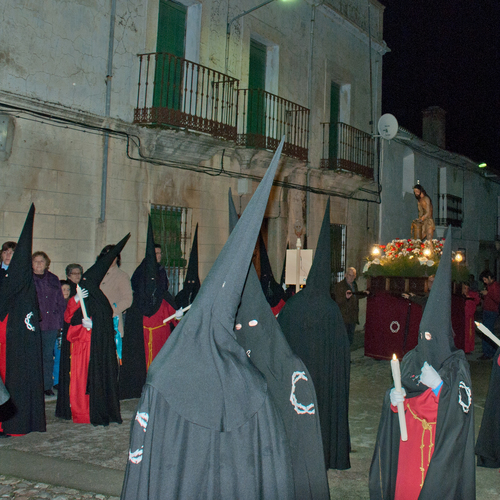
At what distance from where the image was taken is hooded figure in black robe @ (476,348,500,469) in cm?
520

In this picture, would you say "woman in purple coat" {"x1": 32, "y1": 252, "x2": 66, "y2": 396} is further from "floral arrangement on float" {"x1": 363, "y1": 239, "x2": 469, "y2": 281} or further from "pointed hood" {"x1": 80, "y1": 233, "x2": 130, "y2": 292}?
"floral arrangement on float" {"x1": 363, "y1": 239, "x2": 469, "y2": 281}

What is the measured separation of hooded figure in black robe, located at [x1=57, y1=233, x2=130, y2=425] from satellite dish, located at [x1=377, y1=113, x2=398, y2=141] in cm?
1182

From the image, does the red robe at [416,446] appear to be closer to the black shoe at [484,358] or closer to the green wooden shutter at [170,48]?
the green wooden shutter at [170,48]

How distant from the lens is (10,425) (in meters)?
5.66

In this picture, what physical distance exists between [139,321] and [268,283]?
253 cm

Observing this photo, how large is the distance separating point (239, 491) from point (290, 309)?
298 centimetres

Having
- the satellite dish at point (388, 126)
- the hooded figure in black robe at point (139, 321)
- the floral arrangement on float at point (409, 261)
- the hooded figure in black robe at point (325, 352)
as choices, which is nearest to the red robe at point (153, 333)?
the hooded figure in black robe at point (139, 321)

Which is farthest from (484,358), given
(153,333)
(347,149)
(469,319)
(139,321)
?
(139,321)

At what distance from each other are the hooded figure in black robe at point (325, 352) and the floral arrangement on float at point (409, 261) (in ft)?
18.6

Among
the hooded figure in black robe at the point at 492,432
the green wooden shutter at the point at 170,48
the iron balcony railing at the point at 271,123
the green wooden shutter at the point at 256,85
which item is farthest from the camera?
the green wooden shutter at the point at 256,85

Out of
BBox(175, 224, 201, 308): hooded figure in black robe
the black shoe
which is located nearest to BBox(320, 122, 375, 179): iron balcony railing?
the black shoe

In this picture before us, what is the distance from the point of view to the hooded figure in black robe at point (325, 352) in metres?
4.86

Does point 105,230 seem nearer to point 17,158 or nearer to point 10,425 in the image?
point 17,158

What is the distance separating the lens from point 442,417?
3.48 meters
